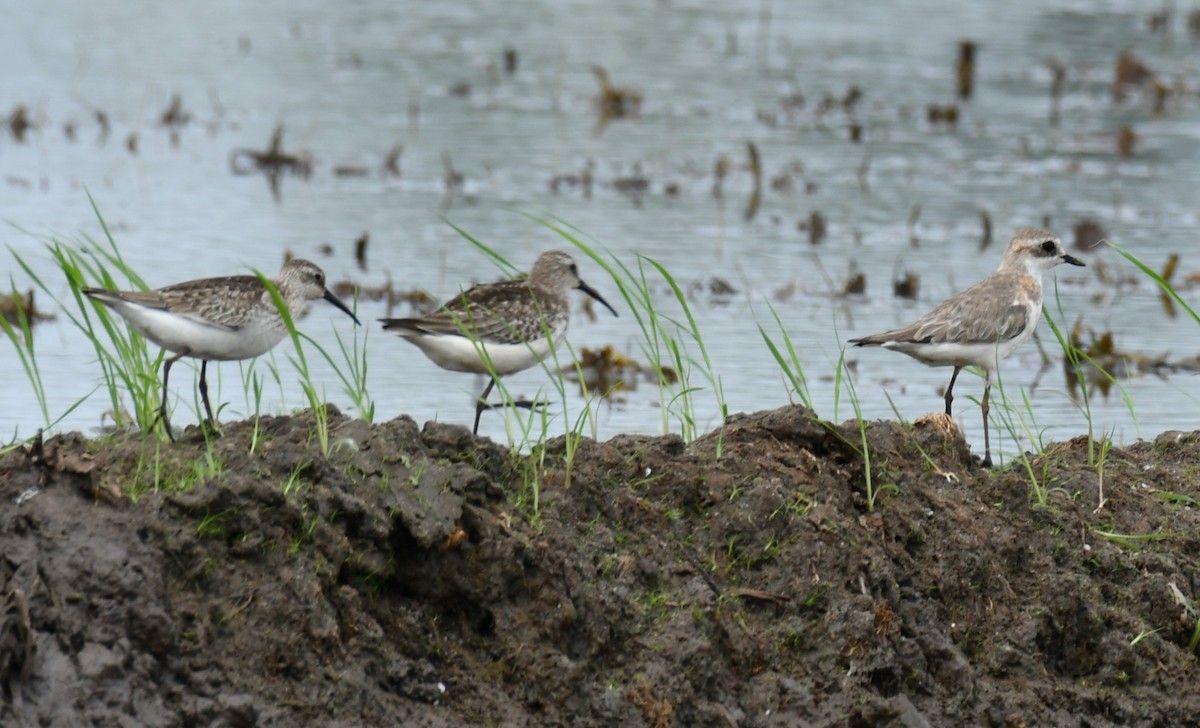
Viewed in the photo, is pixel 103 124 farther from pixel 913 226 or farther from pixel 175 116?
pixel 913 226

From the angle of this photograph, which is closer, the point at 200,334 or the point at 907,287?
the point at 200,334

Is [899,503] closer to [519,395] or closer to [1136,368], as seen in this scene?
[519,395]

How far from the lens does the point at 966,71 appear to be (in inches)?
891

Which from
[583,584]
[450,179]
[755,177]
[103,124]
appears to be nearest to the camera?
[583,584]

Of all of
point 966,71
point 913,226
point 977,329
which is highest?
point 977,329

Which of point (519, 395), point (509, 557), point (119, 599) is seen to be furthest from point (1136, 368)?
point (119, 599)

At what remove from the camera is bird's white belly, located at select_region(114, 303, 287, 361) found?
706 centimetres

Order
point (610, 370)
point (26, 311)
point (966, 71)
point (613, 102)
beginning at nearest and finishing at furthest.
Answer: point (610, 370), point (26, 311), point (613, 102), point (966, 71)

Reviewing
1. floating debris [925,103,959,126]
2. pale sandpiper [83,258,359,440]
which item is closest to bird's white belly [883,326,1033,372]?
pale sandpiper [83,258,359,440]

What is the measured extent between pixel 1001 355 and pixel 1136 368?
10.6ft

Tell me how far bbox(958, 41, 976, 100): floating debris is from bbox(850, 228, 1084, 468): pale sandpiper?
13816 millimetres

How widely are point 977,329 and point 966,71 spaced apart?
1479cm

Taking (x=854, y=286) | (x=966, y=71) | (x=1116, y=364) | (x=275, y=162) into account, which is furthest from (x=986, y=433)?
(x=966, y=71)

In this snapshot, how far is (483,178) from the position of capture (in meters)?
16.6
